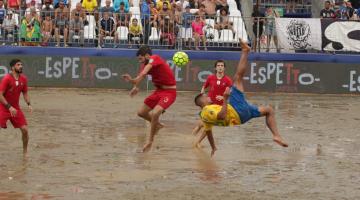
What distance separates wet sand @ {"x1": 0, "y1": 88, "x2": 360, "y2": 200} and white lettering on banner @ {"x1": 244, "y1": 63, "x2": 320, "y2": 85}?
13.0 feet

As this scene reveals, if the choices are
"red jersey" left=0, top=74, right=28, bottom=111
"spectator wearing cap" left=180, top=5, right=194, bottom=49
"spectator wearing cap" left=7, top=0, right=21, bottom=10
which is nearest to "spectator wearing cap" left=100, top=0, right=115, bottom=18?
"spectator wearing cap" left=180, top=5, right=194, bottom=49

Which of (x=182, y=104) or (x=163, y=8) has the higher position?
(x=163, y=8)

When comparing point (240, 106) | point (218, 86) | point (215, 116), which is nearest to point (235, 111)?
point (240, 106)

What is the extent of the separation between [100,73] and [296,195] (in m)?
15.2

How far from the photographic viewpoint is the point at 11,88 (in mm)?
14109

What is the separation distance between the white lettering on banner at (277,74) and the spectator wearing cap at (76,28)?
4.93 metres

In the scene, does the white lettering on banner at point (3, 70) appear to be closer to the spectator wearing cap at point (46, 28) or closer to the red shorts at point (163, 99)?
the spectator wearing cap at point (46, 28)

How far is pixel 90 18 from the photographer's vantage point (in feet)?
84.2

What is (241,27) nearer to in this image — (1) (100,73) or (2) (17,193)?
(1) (100,73)

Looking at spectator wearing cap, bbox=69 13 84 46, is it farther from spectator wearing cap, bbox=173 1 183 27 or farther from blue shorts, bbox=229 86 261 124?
blue shorts, bbox=229 86 261 124

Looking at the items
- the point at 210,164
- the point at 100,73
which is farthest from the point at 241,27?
the point at 210,164

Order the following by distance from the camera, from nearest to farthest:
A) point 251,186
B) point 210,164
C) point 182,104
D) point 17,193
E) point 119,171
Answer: point 17,193, point 251,186, point 119,171, point 210,164, point 182,104

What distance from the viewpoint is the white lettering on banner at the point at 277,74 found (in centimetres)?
2573

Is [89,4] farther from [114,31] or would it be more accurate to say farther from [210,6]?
[210,6]
